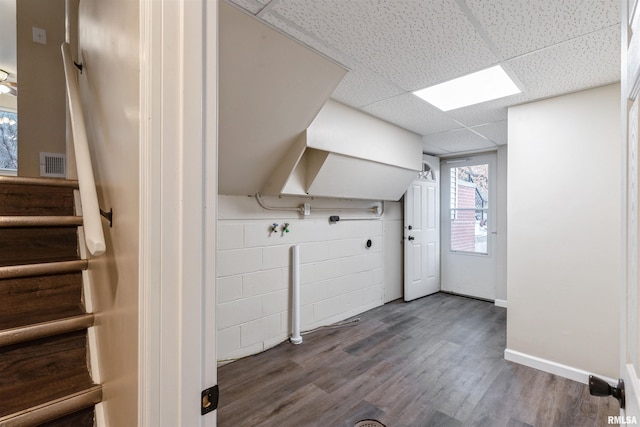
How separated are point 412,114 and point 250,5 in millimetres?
1983

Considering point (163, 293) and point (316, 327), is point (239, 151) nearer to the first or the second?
point (163, 293)

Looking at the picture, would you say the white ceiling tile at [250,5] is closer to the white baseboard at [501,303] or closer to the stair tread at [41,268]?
the stair tread at [41,268]

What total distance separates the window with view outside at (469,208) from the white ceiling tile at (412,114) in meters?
1.55

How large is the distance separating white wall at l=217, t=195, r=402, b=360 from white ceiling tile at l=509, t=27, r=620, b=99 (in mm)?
2110

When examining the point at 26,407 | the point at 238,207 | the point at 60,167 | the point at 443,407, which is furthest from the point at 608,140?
the point at 60,167

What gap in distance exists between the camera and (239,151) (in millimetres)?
2262

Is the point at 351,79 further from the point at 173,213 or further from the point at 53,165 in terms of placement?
the point at 53,165

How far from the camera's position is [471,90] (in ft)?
7.88

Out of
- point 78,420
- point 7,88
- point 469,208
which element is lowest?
point 78,420

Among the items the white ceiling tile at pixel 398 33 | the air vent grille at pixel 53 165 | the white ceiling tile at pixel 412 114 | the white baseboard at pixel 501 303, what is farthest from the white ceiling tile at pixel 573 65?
the air vent grille at pixel 53 165

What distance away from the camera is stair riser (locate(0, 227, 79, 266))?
1330 millimetres

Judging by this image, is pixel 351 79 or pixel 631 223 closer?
pixel 631 223

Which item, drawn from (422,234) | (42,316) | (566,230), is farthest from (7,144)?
(566,230)

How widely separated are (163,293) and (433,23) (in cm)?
175
